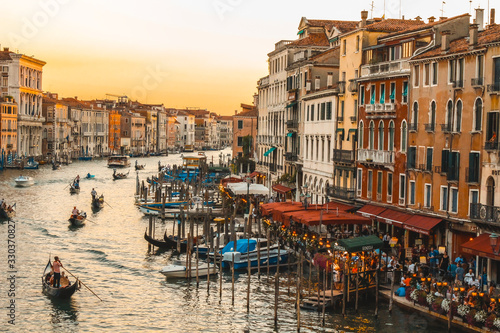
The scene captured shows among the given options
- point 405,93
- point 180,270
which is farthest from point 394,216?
point 180,270

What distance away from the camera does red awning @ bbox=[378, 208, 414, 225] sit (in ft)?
77.9

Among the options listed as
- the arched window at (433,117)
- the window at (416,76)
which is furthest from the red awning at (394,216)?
the window at (416,76)

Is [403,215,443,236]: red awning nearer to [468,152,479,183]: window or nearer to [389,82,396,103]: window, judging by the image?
[468,152,479,183]: window

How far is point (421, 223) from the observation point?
74.2 ft

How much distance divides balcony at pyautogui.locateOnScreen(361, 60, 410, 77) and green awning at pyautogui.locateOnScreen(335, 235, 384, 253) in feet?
20.7

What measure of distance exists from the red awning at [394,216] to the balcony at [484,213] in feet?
10.8

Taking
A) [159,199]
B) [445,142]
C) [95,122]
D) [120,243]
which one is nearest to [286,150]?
[159,199]

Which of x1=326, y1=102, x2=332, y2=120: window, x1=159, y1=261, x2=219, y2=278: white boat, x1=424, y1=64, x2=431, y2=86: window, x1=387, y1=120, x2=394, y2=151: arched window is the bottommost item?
x1=159, y1=261, x2=219, y2=278: white boat

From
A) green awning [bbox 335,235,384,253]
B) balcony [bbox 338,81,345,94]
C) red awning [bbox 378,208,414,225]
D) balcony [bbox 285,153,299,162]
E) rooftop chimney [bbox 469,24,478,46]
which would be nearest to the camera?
green awning [bbox 335,235,384,253]

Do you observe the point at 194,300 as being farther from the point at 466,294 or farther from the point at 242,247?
the point at 466,294

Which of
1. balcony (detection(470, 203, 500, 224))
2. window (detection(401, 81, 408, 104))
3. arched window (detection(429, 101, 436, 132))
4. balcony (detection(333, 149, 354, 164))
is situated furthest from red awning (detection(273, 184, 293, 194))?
balcony (detection(470, 203, 500, 224))

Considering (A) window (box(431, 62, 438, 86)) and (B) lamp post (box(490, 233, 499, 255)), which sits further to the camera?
(A) window (box(431, 62, 438, 86))

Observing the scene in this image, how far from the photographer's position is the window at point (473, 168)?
2073 centimetres

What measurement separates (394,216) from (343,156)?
19.3ft
